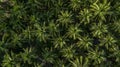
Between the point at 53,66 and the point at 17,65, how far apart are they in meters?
1.34

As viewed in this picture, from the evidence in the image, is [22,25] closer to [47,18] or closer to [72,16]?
[47,18]

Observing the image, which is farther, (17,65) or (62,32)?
(62,32)

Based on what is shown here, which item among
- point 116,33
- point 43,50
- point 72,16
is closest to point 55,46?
point 43,50

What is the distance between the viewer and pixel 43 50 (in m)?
11.3

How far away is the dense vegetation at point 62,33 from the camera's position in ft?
36.7

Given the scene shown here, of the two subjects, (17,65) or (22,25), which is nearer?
(17,65)

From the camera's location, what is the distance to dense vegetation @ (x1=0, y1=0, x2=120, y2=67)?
11.2 m

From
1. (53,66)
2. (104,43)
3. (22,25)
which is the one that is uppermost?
(22,25)

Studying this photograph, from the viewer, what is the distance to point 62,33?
11.6 metres

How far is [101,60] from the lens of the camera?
11.2 meters

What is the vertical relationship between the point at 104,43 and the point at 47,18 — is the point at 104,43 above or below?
below

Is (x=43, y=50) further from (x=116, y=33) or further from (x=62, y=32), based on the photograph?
(x=116, y=33)

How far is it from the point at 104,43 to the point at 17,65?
3.22 m

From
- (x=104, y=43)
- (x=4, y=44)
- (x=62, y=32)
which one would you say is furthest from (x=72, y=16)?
(x=4, y=44)
